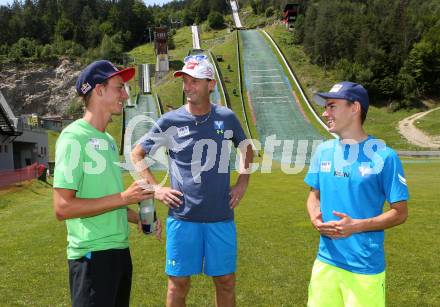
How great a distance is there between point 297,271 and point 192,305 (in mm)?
2489

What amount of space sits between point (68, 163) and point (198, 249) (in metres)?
2.02

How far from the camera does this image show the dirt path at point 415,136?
48975 mm

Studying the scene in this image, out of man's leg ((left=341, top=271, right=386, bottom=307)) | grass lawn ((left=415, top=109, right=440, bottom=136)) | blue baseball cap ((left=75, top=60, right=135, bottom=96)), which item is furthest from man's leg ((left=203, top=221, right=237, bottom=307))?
grass lawn ((left=415, top=109, right=440, bottom=136))

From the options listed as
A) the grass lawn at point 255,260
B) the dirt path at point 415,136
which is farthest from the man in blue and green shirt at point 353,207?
the dirt path at point 415,136

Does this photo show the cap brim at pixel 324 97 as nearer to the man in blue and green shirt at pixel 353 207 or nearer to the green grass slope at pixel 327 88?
the man in blue and green shirt at pixel 353 207

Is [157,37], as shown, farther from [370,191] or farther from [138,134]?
[370,191]

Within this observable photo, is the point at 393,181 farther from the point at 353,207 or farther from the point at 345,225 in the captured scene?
the point at 345,225

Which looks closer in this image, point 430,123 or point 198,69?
point 198,69

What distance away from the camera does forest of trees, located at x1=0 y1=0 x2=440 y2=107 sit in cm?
7562

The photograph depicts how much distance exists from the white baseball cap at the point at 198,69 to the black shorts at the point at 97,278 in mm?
2211

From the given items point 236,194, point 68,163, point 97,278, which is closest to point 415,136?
point 236,194

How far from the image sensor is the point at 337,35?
90375mm

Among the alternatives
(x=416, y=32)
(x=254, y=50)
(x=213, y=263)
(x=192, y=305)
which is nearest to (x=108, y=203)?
(x=213, y=263)

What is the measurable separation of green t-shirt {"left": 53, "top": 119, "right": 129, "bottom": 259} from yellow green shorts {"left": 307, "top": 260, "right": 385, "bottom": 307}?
1.95 m
